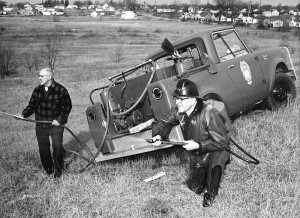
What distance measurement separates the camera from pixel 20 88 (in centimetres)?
1856

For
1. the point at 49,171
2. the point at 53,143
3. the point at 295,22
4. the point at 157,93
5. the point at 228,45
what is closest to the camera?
the point at 157,93

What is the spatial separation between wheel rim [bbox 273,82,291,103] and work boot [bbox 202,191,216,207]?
3.79m

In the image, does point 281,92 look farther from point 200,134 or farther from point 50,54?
point 50,54

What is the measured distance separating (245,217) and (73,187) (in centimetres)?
216

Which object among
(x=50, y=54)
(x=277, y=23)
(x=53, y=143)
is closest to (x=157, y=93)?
(x=53, y=143)

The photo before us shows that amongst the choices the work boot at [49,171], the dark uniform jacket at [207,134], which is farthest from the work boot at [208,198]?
the work boot at [49,171]

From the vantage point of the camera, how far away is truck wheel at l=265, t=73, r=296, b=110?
275 inches

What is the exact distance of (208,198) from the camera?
3.95 metres

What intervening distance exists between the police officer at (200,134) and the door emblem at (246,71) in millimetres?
2286

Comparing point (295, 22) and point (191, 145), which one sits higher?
point (191, 145)

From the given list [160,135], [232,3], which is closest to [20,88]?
[160,135]

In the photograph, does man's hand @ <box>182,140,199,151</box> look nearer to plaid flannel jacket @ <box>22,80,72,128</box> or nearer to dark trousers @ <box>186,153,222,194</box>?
dark trousers @ <box>186,153,222,194</box>

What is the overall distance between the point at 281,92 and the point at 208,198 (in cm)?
403

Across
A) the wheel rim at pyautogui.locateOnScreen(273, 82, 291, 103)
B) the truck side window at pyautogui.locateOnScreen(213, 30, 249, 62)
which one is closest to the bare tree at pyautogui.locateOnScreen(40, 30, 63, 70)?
the truck side window at pyautogui.locateOnScreen(213, 30, 249, 62)
